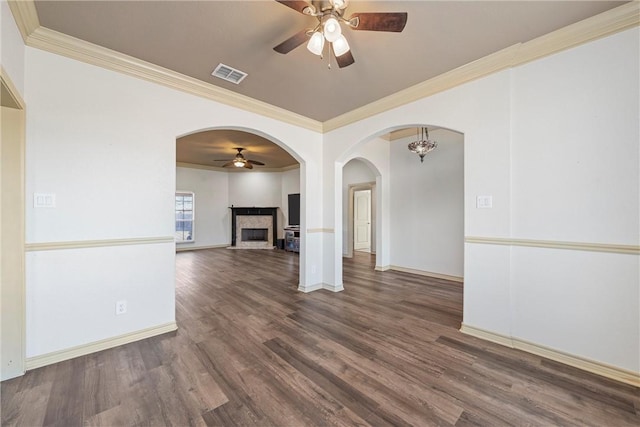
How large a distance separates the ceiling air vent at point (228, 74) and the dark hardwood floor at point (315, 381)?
110 inches

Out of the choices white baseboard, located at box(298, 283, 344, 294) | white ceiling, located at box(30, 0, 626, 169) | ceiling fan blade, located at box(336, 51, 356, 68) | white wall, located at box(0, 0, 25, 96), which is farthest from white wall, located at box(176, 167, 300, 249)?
ceiling fan blade, located at box(336, 51, 356, 68)

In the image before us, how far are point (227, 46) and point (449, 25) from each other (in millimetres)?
1935

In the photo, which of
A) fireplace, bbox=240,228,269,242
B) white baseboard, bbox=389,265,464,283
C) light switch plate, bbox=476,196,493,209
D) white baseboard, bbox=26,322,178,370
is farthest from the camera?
fireplace, bbox=240,228,269,242

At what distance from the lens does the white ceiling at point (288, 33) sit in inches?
74.0

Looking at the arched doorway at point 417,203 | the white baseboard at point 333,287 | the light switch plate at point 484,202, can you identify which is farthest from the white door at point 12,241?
the light switch plate at point 484,202

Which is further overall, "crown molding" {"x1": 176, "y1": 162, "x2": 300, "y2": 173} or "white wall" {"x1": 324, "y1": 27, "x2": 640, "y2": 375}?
"crown molding" {"x1": 176, "y1": 162, "x2": 300, "y2": 173}

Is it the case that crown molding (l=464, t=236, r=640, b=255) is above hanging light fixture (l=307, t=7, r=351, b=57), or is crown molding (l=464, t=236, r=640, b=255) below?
below

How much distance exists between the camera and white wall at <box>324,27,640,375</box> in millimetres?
1955

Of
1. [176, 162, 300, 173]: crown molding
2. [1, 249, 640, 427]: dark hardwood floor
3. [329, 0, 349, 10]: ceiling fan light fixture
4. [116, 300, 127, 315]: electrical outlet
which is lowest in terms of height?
[1, 249, 640, 427]: dark hardwood floor

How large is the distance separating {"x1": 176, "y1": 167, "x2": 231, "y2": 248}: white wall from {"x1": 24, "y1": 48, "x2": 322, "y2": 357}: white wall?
638 cm

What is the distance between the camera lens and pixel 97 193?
7.72 feet

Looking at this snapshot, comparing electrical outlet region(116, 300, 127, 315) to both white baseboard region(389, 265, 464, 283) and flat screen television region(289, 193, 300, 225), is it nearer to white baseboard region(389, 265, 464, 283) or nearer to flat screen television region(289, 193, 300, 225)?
white baseboard region(389, 265, 464, 283)

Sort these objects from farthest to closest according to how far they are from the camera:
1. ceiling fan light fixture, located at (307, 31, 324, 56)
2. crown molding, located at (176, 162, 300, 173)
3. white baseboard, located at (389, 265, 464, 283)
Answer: crown molding, located at (176, 162, 300, 173) < white baseboard, located at (389, 265, 464, 283) < ceiling fan light fixture, located at (307, 31, 324, 56)

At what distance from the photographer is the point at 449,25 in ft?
6.77
